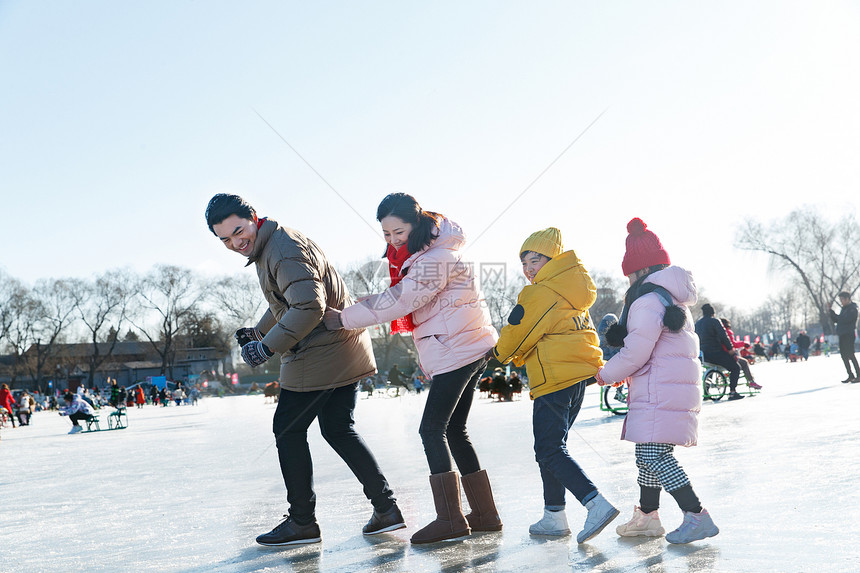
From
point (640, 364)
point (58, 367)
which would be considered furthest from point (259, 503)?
point (58, 367)

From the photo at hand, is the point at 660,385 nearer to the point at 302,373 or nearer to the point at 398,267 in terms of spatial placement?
the point at 398,267

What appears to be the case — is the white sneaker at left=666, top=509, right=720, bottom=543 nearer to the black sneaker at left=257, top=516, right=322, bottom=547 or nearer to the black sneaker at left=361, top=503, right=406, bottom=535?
the black sneaker at left=361, top=503, right=406, bottom=535

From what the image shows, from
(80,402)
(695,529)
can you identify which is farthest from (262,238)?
(80,402)

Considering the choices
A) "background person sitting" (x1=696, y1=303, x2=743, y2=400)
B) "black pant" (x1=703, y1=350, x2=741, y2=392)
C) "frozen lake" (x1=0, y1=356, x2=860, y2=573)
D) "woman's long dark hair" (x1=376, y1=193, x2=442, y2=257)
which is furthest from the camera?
"black pant" (x1=703, y1=350, x2=741, y2=392)

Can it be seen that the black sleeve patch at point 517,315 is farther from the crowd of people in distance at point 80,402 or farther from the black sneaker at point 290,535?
the crowd of people in distance at point 80,402

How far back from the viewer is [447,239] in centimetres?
343

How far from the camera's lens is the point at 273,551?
11.0 feet

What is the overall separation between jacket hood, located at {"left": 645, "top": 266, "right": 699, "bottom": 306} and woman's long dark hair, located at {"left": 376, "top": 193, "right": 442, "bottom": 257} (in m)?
1.00

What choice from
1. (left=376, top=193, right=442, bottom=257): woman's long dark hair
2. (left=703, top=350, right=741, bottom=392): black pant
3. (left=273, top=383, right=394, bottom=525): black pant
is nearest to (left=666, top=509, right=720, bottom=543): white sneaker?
(left=273, top=383, right=394, bottom=525): black pant

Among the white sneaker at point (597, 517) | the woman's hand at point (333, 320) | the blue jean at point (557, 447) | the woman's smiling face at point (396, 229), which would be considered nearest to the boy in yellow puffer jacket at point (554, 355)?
the blue jean at point (557, 447)

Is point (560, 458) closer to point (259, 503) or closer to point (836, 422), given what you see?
point (259, 503)

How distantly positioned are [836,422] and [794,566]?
5.10 meters

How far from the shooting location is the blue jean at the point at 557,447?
3.15 m

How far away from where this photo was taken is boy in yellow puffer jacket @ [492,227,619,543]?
3234mm
